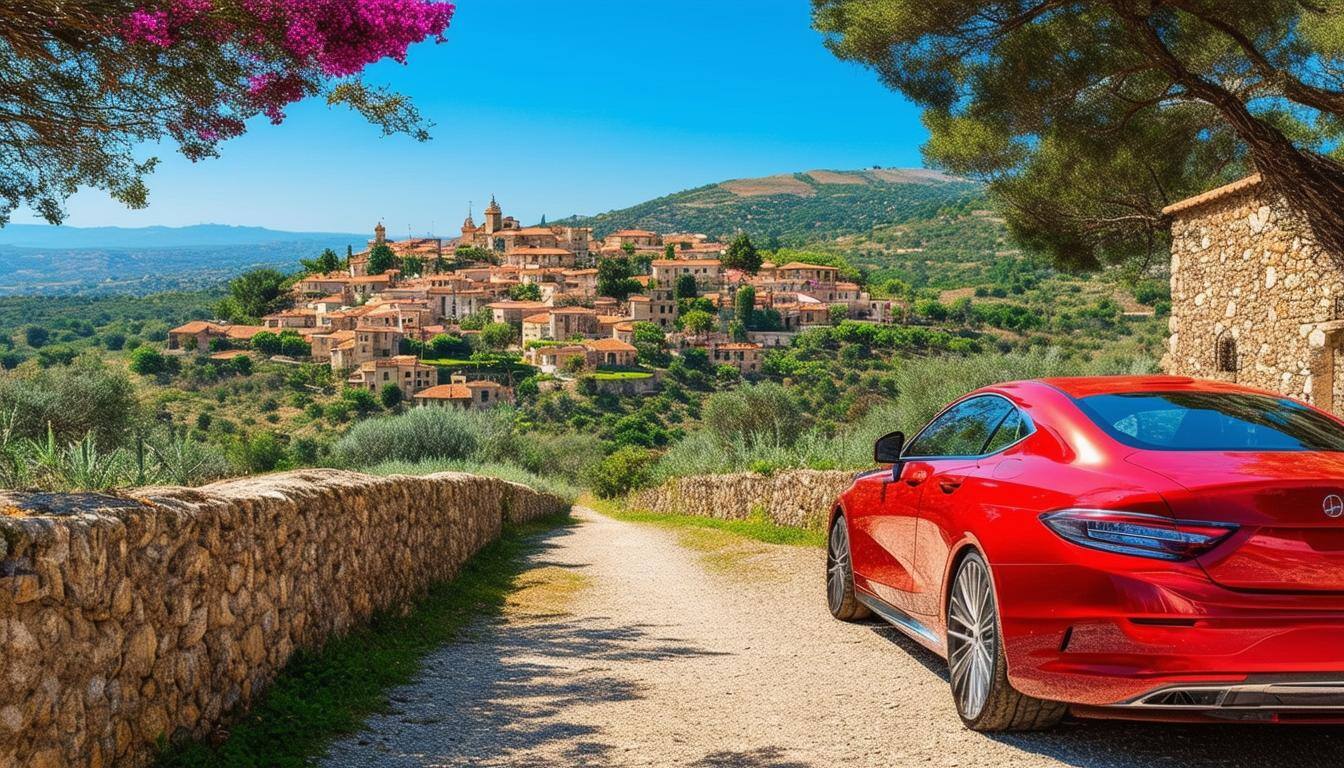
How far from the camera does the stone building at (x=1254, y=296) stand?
10.1 meters

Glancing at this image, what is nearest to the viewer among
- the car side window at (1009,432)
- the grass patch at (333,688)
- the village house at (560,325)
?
the grass patch at (333,688)

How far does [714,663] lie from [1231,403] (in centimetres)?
295

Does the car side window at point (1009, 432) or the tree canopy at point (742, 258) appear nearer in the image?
the car side window at point (1009, 432)

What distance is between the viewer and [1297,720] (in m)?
3.49

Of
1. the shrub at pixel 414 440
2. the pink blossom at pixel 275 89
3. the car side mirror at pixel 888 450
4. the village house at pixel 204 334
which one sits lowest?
the village house at pixel 204 334

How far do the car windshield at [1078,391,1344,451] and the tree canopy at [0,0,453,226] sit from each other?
4.51m

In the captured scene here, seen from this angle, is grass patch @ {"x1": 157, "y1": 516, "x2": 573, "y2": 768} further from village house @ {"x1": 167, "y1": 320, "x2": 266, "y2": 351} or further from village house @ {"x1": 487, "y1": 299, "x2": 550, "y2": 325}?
village house @ {"x1": 487, "y1": 299, "x2": 550, "y2": 325}

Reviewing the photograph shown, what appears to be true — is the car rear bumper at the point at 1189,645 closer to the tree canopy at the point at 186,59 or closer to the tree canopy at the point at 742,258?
the tree canopy at the point at 186,59

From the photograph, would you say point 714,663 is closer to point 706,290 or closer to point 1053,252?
point 1053,252

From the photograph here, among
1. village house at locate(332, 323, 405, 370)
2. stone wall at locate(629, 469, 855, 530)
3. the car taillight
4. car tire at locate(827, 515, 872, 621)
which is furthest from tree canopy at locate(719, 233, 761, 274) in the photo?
the car taillight

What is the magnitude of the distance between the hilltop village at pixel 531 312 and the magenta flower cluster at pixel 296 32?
75.1 meters

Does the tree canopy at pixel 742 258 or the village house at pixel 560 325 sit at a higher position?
the tree canopy at pixel 742 258

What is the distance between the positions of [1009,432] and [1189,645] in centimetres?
142

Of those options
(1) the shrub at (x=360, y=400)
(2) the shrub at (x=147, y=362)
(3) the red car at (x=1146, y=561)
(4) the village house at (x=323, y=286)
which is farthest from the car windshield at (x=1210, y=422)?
(4) the village house at (x=323, y=286)
